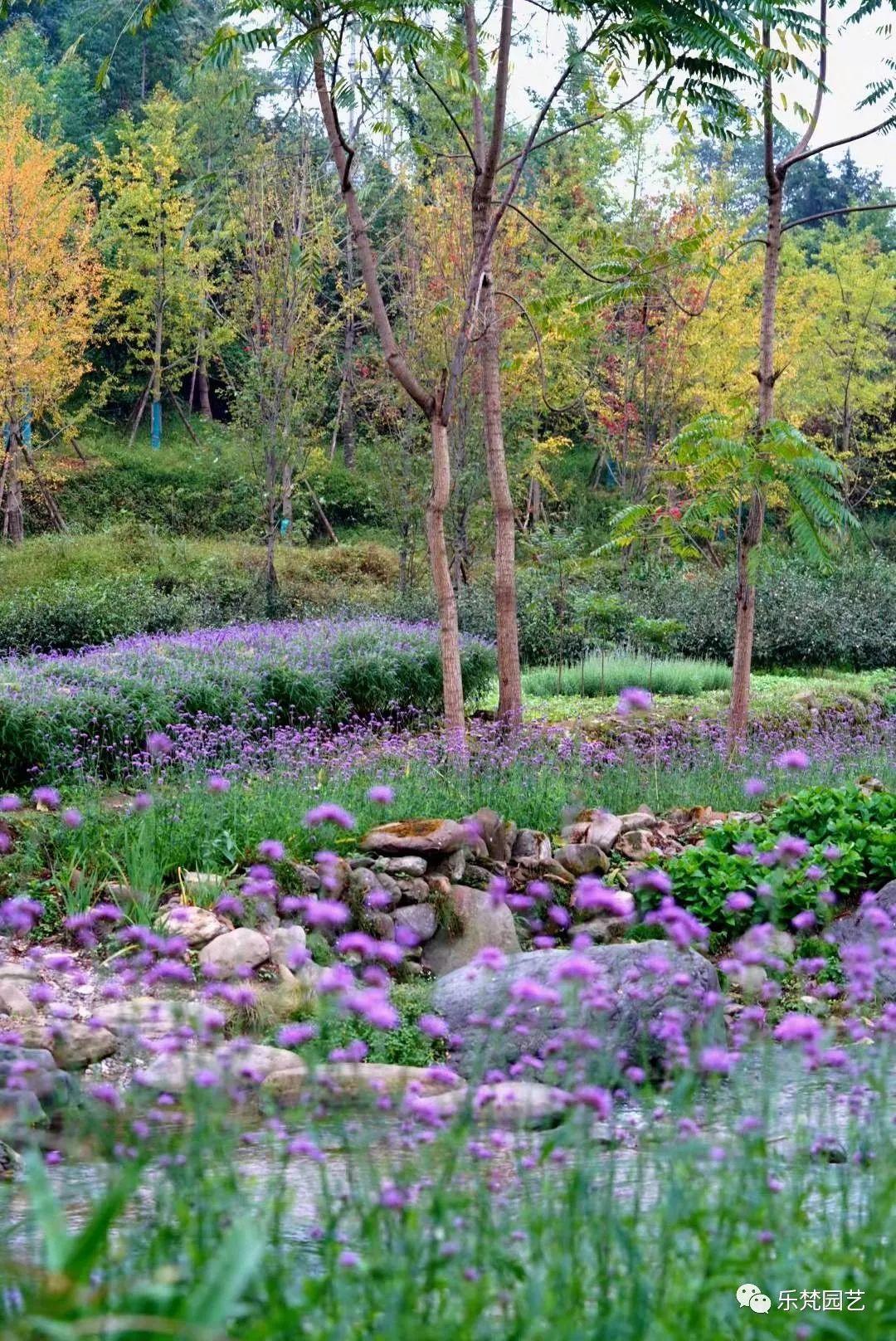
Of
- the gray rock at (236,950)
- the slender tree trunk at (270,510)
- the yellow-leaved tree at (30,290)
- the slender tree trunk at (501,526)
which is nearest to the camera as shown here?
the gray rock at (236,950)

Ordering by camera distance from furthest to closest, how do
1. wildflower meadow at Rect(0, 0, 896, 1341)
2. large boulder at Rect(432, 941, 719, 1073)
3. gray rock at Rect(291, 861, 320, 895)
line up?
gray rock at Rect(291, 861, 320, 895)
large boulder at Rect(432, 941, 719, 1073)
wildflower meadow at Rect(0, 0, 896, 1341)

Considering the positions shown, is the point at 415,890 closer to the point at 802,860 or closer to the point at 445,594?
the point at 802,860

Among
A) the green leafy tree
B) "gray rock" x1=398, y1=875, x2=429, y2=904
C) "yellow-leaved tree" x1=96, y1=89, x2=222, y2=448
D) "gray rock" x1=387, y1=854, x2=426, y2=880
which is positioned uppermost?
"yellow-leaved tree" x1=96, y1=89, x2=222, y2=448

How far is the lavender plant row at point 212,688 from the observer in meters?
8.57

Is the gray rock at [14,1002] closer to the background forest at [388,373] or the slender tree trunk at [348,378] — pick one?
the background forest at [388,373]

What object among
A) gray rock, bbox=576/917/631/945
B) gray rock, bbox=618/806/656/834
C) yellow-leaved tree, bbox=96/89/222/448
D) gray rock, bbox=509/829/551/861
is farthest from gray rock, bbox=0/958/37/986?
yellow-leaved tree, bbox=96/89/222/448

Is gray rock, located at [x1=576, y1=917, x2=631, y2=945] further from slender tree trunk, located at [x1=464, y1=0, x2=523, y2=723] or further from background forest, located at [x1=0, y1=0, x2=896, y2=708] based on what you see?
slender tree trunk, located at [x1=464, y1=0, x2=523, y2=723]

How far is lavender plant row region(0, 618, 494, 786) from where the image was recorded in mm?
8570

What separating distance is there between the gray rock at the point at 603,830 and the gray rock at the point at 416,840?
37.9 inches

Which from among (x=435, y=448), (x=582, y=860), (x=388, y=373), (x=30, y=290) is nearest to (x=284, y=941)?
(x=582, y=860)

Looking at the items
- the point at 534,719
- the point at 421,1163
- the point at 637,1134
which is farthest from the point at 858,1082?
the point at 534,719

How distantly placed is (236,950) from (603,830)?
8.22 feet

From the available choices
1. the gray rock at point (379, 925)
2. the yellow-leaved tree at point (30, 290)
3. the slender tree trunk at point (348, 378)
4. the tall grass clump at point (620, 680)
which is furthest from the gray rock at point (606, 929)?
the slender tree trunk at point (348, 378)

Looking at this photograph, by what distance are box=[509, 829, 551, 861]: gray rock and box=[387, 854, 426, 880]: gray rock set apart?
764mm
